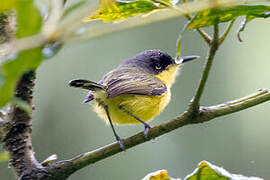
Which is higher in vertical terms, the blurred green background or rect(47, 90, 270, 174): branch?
rect(47, 90, 270, 174): branch

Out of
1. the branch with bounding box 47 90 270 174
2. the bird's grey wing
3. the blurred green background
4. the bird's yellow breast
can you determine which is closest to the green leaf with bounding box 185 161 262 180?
the branch with bounding box 47 90 270 174

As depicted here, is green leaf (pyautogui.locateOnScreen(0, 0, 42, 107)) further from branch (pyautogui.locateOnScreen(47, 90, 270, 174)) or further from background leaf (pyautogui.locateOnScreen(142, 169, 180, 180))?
branch (pyautogui.locateOnScreen(47, 90, 270, 174))

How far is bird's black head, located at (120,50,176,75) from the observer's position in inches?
165

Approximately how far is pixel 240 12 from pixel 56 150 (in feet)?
16.0

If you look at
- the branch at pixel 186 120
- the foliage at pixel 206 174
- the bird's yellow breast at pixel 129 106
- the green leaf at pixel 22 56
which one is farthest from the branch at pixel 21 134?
the bird's yellow breast at pixel 129 106

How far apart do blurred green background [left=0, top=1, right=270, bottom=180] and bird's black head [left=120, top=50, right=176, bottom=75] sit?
1.47 m

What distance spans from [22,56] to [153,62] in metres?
3.75

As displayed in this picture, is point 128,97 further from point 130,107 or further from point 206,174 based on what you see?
point 206,174

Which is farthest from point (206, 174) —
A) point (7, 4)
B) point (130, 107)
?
point (130, 107)

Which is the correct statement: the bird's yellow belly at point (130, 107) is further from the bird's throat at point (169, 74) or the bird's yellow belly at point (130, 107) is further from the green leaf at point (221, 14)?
the green leaf at point (221, 14)

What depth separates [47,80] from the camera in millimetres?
5840

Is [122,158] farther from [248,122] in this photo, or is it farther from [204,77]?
[204,77]

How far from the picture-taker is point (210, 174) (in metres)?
1.48

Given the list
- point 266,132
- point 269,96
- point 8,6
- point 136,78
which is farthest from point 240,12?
point 266,132
